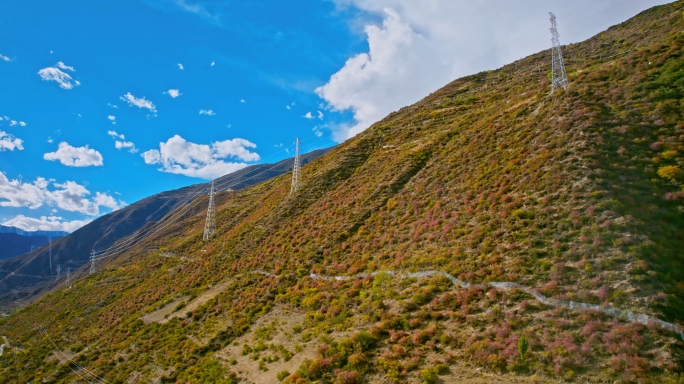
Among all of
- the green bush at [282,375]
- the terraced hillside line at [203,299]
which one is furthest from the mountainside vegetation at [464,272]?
the terraced hillside line at [203,299]

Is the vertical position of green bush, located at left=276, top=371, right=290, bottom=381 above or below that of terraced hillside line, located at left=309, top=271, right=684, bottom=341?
below

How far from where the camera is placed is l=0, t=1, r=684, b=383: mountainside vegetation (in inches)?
682

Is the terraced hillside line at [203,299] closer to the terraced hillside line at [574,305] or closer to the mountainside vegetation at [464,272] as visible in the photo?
the mountainside vegetation at [464,272]

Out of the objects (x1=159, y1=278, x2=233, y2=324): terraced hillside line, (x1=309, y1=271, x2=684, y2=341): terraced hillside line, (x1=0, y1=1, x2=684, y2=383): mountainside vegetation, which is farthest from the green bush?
(x1=159, y1=278, x2=233, y2=324): terraced hillside line

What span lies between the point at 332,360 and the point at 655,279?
58.9 ft

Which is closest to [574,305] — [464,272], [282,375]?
[464,272]

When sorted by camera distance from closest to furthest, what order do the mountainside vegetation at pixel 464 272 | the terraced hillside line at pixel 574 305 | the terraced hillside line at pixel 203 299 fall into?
the terraced hillside line at pixel 574 305 < the mountainside vegetation at pixel 464 272 < the terraced hillside line at pixel 203 299

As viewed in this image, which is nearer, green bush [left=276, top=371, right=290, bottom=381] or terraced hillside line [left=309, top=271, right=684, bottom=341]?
terraced hillside line [left=309, top=271, right=684, bottom=341]

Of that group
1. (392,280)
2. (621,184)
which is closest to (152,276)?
(392,280)

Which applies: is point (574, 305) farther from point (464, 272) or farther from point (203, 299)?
point (203, 299)

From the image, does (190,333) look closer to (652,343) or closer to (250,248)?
(250,248)

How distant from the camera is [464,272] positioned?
24453mm

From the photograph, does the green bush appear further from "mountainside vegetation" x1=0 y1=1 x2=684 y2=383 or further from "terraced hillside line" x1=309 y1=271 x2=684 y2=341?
"terraced hillside line" x1=309 y1=271 x2=684 y2=341

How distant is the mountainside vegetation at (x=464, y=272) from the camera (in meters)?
17.3
